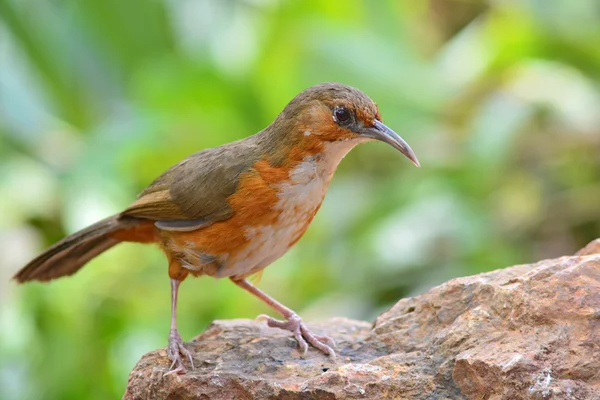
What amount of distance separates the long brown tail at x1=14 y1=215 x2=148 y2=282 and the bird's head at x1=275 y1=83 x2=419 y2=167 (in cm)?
131

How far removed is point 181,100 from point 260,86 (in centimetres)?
71

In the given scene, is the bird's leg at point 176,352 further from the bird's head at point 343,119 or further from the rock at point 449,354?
the bird's head at point 343,119

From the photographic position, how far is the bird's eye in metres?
Result: 4.31

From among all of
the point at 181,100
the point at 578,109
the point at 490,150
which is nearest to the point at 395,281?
the point at 490,150

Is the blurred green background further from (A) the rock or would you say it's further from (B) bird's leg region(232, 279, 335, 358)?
(A) the rock

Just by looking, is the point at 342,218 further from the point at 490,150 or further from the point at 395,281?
the point at 490,150

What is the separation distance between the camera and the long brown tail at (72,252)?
16.5 feet

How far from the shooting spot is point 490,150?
6824mm

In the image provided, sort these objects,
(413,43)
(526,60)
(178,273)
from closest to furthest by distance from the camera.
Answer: (178,273) < (526,60) < (413,43)

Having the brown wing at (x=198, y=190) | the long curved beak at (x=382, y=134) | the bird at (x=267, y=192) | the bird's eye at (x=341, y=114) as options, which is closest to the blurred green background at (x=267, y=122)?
the brown wing at (x=198, y=190)

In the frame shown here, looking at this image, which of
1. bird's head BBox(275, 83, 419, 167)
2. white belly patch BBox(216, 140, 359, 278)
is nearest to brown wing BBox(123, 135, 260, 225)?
white belly patch BBox(216, 140, 359, 278)

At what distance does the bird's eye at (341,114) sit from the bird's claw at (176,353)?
1.30 m

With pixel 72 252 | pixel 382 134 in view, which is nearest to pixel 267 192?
pixel 382 134

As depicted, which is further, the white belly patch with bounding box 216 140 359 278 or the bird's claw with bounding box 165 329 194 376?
the white belly patch with bounding box 216 140 359 278
